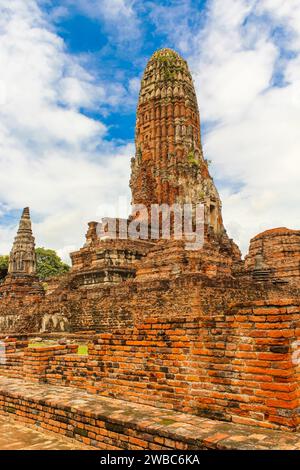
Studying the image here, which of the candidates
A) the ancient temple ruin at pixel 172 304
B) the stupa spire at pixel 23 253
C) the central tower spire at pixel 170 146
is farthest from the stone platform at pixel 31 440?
the stupa spire at pixel 23 253

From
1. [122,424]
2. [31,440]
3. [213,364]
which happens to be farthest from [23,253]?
[213,364]

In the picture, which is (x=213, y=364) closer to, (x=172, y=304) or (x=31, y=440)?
(x=31, y=440)

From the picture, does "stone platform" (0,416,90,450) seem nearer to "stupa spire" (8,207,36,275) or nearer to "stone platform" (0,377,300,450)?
"stone platform" (0,377,300,450)

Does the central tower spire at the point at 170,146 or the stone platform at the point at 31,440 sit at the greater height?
the central tower spire at the point at 170,146

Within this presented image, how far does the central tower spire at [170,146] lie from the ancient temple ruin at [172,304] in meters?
0.07

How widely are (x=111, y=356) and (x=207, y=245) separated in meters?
13.4

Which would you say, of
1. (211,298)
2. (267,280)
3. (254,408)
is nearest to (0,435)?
(254,408)

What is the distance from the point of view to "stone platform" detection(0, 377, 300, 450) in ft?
11.5

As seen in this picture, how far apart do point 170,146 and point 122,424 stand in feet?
71.6

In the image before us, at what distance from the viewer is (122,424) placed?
4.18m

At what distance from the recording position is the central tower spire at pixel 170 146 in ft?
79.4

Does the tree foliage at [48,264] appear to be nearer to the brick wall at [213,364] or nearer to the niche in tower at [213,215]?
the niche in tower at [213,215]

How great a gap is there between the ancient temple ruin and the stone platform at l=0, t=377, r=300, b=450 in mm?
151

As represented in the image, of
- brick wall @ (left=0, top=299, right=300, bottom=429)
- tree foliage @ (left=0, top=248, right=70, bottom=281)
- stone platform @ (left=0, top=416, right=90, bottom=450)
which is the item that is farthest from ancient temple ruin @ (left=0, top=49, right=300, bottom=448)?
tree foliage @ (left=0, top=248, right=70, bottom=281)
